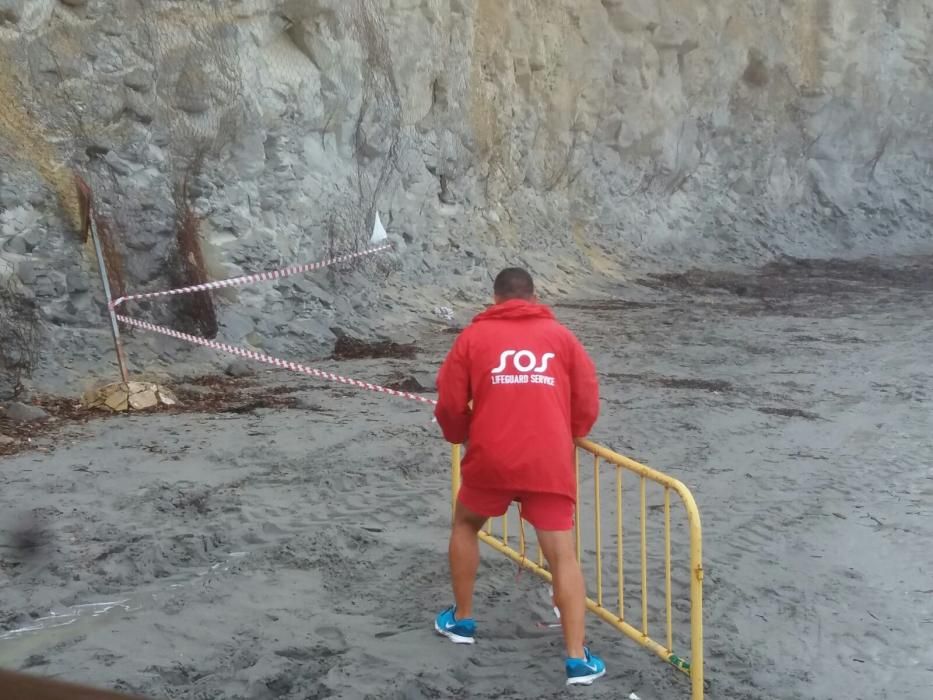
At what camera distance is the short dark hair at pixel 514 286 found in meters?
4.21

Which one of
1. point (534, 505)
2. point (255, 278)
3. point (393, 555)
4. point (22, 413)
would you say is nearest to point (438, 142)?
point (255, 278)

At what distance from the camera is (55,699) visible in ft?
3.76

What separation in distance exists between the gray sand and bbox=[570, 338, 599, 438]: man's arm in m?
0.91

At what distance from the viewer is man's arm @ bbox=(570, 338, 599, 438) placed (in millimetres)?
4133

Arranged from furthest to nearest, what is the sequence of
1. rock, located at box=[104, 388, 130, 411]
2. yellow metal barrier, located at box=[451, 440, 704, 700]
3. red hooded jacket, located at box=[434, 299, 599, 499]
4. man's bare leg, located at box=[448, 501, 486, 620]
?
rock, located at box=[104, 388, 130, 411], man's bare leg, located at box=[448, 501, 486, 620], red hooded jacket, located at box=[434, 299, 599, 499], yellow metal barrier, located at box=[451, 440, 704, 700]

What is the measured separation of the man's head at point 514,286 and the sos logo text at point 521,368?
0.27 meters

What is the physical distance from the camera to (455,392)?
13.6ft

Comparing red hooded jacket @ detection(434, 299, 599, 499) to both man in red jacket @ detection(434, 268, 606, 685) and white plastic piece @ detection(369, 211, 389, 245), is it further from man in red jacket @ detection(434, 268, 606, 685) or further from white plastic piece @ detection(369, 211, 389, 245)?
white plastic piece @ detection(369, 211, 389, 245)

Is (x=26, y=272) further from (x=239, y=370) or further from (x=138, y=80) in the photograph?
(x=138, y=80)

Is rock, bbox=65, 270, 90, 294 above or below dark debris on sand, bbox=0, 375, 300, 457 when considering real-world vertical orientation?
above

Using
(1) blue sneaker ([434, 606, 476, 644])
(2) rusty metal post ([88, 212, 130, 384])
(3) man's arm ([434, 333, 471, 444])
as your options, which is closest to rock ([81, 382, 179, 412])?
(2) rusty metal post ([88, 212, 130, 384])

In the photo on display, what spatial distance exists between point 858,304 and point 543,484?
14525 millimetres

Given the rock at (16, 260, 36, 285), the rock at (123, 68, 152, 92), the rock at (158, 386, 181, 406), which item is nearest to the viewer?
the rock at (158, 386, 181, 406)

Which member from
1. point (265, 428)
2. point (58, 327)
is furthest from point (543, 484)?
point (58, 327)
